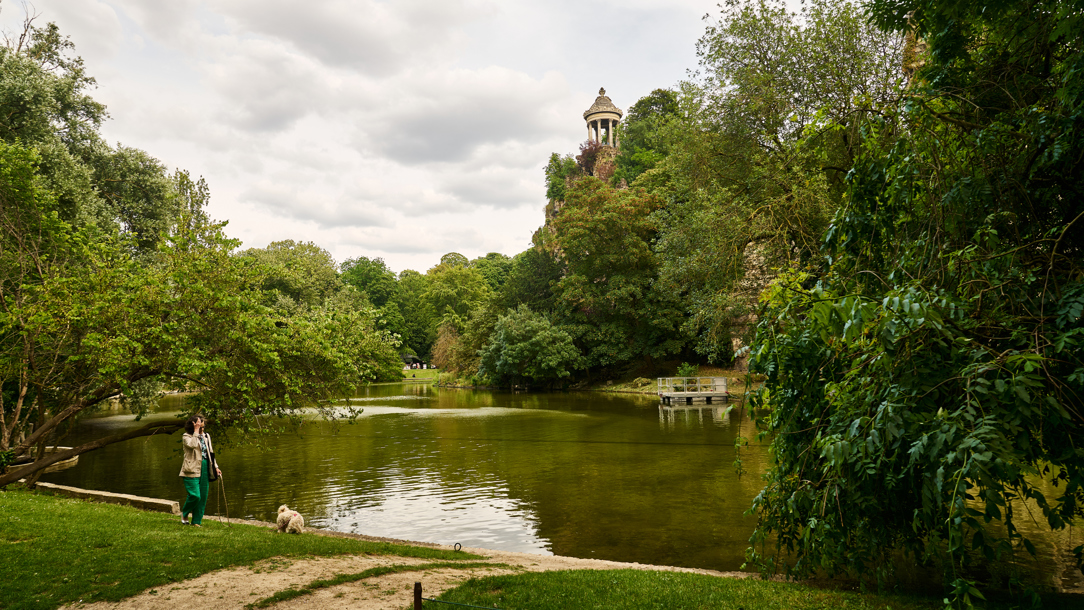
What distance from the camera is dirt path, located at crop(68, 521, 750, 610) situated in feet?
20.1

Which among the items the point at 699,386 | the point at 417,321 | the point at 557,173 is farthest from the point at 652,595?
the point at 417,321

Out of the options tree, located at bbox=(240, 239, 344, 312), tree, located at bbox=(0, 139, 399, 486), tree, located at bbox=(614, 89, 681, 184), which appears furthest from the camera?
tree, located at bbox=(614, 89, 681, 184)

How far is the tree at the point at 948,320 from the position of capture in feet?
12.9

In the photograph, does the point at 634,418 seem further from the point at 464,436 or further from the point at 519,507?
the point at 519,507

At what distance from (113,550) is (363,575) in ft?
10.9

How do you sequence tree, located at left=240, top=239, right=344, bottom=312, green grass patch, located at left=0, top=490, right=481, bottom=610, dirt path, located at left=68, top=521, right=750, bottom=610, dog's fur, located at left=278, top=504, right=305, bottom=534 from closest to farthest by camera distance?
1. dirt path, located at left=68, top=521, right=750, bottom=610
2. green grass patch, located at left=0, top=490, right=481, bottom=610
3. dog's fur, located at left=278, top=504, right=305, bottom=534
4. tree, located at left=240, top=239, right=344, bottom=312

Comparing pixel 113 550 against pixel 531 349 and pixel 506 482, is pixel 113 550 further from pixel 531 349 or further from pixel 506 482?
pixel 531 349

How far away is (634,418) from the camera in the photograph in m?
28.1

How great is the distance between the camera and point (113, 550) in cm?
773

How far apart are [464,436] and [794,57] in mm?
16955

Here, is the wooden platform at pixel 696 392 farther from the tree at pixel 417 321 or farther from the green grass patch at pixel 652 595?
the tree at pixel 417 321

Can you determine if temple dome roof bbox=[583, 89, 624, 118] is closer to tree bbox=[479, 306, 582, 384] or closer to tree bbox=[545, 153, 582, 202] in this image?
tree bbox=[545, 153, 582, 202]

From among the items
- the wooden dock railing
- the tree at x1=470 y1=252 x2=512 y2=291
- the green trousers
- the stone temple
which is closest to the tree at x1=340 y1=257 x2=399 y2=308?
the tree at x1=470 y1=252 x2=512 y2=291

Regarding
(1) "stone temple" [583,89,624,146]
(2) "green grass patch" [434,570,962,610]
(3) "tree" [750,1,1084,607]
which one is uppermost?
(1) "stone temple" [583,89,624,146]
